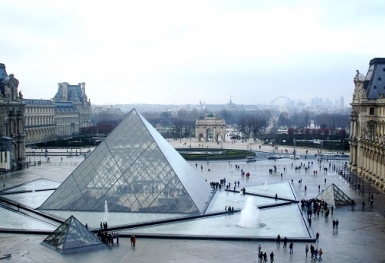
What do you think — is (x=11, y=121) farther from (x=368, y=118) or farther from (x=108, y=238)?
(x=368, y=118)

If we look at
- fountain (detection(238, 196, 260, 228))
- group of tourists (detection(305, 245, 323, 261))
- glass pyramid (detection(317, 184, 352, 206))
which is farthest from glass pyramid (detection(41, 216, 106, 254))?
glass pyramid (detection(317, 184, 352, 206))

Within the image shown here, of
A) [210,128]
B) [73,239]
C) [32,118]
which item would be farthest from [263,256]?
[210,128]

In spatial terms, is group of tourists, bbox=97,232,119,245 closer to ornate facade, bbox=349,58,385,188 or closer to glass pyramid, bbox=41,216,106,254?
glass pyramid, bbox=41,216,106,254

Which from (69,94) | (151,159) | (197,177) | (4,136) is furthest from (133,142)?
(69,94)

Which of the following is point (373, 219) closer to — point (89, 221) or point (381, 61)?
point (89, 221)

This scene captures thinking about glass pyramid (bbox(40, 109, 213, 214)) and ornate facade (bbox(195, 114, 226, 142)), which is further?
ornate facade (bbox(195, 114, 226, 142))
